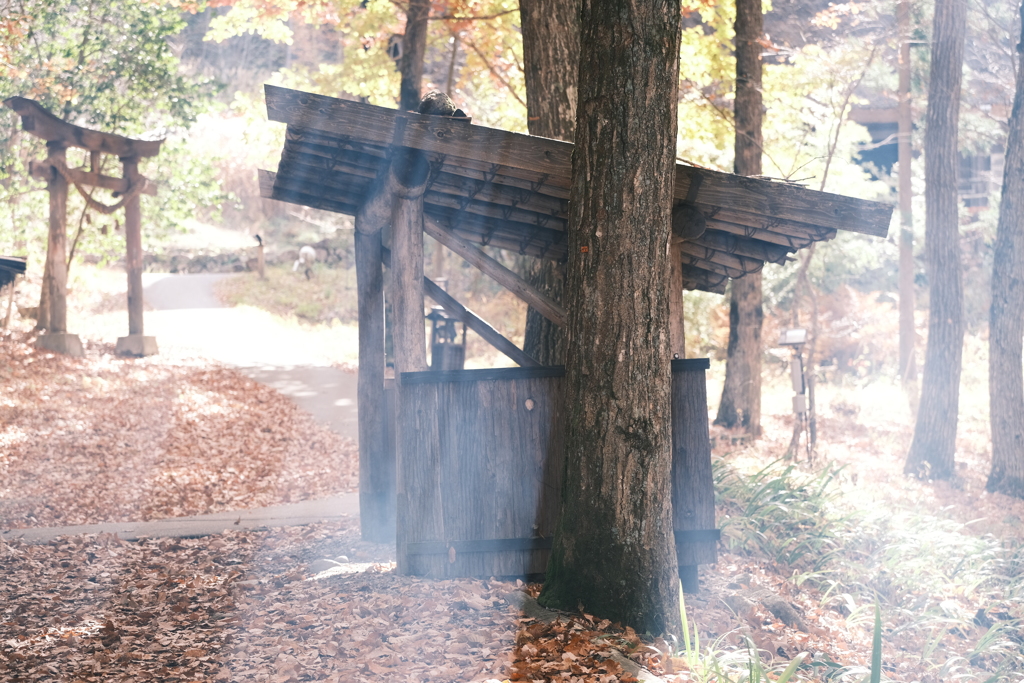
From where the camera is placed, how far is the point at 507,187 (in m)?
5.60

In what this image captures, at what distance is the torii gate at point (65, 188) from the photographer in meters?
14.3

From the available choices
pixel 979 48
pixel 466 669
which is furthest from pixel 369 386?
pixel 979 48

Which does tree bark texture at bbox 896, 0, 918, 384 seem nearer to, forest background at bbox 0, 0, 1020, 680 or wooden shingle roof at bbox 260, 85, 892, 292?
forest background at bbox 0, 0, 1020, 680

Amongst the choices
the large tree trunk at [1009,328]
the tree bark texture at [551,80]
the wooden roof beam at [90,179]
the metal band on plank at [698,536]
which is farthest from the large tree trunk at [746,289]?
the wooden roof beam at [90,179]

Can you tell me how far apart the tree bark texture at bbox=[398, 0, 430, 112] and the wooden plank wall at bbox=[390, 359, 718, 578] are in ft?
28.8

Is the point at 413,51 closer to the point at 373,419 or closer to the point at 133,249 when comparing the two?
the point at 133,249

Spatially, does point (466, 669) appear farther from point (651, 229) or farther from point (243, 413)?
point (243, 413)

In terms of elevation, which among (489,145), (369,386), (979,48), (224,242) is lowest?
(369,386)

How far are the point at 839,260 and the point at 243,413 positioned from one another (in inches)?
581

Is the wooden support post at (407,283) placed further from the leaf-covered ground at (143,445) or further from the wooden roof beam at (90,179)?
the wooden roof beam at (90,179)

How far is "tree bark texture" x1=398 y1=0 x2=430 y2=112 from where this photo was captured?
43.0ft

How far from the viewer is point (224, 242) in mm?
35844

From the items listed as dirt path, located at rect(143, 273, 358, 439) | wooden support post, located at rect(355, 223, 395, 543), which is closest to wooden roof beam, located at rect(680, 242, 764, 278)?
wooden support post, located at rect(355, 223, 395, 543)

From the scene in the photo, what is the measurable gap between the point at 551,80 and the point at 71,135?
11.3 m
